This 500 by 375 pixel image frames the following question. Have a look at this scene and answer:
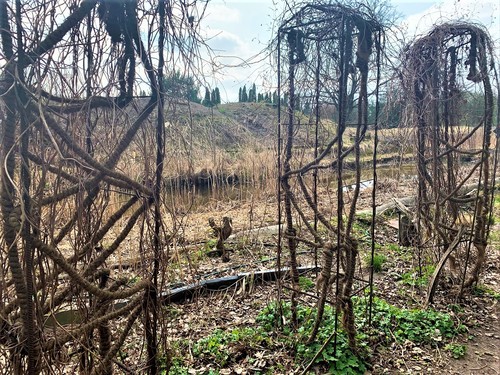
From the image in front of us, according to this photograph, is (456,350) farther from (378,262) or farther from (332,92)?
(332,92)

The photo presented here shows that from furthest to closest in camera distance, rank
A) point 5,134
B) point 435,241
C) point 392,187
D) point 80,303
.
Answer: point 392,187 → point 435,241 → point 80,303 → point 5,134

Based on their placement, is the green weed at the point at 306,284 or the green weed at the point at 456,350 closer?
the green weed at the point at 456,350

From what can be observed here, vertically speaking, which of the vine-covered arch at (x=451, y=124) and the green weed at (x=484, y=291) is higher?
the vine-covered arch at (x=451, y=124)

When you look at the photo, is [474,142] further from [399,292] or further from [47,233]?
[47,233]

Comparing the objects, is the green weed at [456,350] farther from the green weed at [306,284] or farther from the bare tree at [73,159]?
the bare tree at [73,159]

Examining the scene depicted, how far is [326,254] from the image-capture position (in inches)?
97.7

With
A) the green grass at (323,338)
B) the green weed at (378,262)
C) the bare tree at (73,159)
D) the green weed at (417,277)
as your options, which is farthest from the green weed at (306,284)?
the bare tree at (73,159)

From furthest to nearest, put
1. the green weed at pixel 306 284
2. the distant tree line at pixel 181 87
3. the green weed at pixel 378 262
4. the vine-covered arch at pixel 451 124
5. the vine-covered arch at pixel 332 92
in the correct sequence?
1. the green weed at pixel 378 262
2. the green weed at pixel 306 284
3. the vine-covered arch at pixel 451 124
4. the vine-covered arch at pixel 332 92
5. the distant tree line at pixel 181 87

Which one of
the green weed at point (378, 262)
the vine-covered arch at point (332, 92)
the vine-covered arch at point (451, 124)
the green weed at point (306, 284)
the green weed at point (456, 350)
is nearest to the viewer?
the vine-covered arch at point (332, 92)

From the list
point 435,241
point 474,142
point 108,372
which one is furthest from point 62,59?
point 474,142

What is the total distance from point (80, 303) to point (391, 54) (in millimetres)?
2722

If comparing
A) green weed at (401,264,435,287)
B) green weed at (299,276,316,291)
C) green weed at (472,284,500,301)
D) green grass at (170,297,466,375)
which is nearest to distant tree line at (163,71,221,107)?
green grass at (170,297,466,375)

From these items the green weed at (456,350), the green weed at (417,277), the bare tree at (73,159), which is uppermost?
the bare tree at (73,159)

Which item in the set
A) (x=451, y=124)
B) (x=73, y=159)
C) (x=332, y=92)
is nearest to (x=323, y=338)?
(x=332, y=92)
